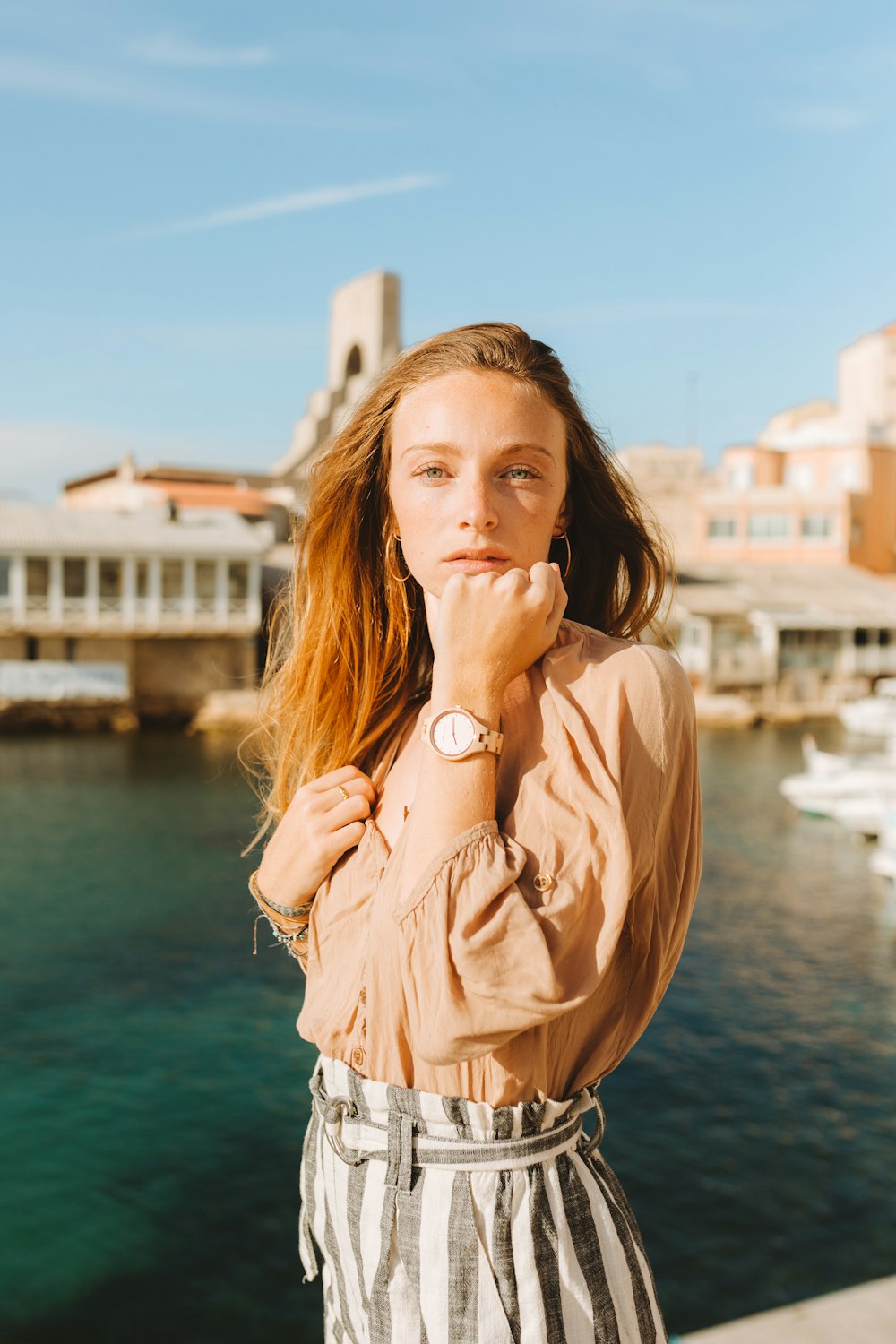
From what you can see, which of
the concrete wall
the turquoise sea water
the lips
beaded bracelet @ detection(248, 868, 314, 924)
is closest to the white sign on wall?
the concrete wall

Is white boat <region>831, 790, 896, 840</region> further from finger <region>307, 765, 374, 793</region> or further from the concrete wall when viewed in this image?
finger <region>307, 765, 374, 793</region>

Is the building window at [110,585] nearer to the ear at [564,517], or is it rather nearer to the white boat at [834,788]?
the white boat at [834,788]

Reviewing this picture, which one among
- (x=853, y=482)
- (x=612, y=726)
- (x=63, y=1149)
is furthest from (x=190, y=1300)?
(x=853, y=482)

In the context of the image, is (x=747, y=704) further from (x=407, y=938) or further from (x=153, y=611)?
(x=407, y=938)

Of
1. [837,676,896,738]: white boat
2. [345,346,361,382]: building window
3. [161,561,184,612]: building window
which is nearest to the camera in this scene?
[161,561,184,612]: building window

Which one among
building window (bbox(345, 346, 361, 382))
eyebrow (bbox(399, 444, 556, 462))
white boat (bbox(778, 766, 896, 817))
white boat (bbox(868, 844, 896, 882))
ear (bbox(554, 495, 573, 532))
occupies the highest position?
building window (bbox(345, 346, 361, 382))

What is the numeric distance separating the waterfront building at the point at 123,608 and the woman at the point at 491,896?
24758 millimetres

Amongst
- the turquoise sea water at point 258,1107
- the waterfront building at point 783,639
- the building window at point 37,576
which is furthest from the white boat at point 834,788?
the building window at point 37,576

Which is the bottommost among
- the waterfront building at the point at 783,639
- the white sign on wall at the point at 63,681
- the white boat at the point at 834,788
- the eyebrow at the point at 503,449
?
the white boat at the point at 834,788

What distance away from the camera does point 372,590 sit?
1.53 m

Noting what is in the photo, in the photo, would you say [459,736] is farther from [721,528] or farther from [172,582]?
[721,528]

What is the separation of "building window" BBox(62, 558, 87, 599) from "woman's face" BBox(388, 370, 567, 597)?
26615mm

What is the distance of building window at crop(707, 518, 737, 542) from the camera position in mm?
38906

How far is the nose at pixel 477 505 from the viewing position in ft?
4.10
